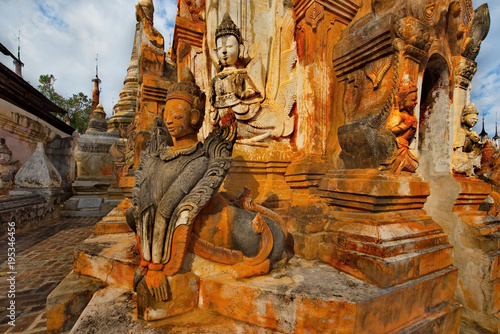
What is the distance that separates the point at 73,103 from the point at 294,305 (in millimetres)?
40647

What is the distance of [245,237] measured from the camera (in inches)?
84.3

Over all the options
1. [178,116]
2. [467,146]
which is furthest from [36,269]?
[467,146]

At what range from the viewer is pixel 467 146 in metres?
3.49

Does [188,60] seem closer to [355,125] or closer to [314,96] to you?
[314,96]

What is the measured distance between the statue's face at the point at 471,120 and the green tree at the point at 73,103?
121ft

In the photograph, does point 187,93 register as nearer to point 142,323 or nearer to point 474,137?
point 142,323

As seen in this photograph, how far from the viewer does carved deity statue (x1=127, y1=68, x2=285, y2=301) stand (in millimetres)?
1943

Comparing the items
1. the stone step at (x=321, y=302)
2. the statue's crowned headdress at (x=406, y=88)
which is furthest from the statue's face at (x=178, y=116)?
the statue's crowned headdress at (x=406, y=88)

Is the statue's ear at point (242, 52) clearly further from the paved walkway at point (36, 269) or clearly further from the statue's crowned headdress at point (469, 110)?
the paved walkway at point (36, 269)

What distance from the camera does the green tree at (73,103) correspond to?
30.6 m

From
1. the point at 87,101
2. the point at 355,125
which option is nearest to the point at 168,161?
the point at 355,125

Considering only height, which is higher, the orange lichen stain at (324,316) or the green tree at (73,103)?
the green tree at (73,103)

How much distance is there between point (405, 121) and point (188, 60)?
4173 millimetres

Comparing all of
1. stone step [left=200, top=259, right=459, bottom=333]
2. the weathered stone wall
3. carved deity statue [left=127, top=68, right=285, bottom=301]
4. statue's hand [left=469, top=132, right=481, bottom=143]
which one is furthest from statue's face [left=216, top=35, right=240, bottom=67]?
the weathered stone wall
